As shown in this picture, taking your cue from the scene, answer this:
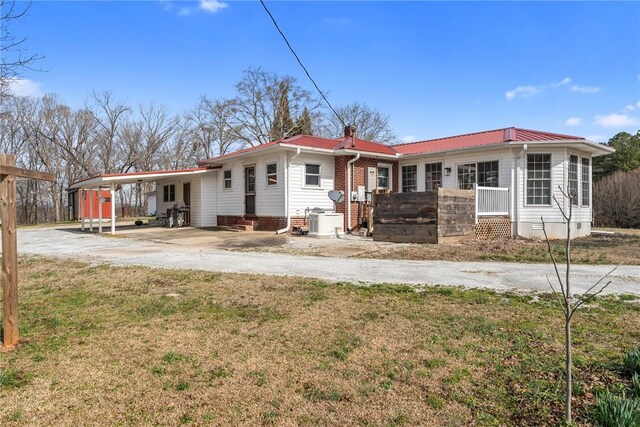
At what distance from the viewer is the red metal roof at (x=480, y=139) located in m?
14.5

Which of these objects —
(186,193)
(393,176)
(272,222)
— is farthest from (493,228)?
(186,193)

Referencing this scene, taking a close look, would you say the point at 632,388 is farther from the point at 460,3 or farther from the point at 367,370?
→ the point at 460,3

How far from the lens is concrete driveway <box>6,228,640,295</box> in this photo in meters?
6.31

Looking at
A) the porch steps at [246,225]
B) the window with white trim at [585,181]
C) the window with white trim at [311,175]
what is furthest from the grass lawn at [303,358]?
the window with white trim at [585,181]

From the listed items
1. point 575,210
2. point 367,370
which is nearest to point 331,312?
point 367,370

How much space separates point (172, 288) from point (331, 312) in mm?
2590

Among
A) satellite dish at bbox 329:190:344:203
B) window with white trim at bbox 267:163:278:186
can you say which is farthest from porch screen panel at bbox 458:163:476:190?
window with white trim at bbox 267:163:278:186

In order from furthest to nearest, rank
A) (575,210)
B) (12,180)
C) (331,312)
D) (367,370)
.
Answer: (575,210)
(331,312)
(12,180)
(367,370)

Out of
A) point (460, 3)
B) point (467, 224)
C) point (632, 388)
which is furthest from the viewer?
point (467, 224)

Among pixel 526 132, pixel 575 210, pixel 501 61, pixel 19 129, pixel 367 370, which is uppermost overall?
pixel 19 129

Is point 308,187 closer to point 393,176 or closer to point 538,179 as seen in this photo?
point 393,176

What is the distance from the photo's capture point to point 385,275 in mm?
6891

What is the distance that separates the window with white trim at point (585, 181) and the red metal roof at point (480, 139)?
1800 millimetres

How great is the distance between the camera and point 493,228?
13.7 metres
